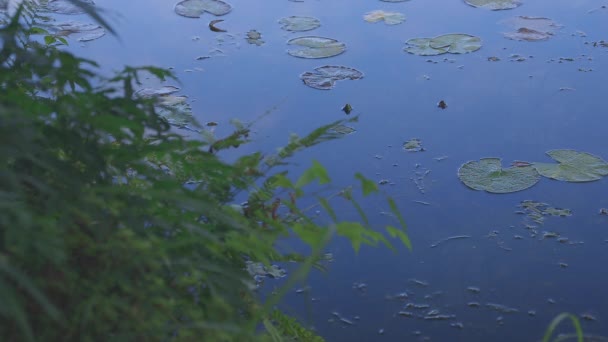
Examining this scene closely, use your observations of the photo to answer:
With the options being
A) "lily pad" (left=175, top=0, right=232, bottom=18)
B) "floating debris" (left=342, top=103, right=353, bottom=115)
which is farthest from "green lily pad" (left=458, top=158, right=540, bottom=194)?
"lily pad" (left=175, top=0, right=232, bottom=18)

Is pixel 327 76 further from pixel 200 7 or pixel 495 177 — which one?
pixel 200 7

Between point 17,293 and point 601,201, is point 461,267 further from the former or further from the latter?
point 17,293

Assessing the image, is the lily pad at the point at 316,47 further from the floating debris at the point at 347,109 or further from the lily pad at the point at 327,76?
the floating debris at the point at 347,109

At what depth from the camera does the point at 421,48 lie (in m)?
4.25

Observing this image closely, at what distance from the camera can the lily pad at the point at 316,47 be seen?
4.23m

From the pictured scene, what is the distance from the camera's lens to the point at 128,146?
102cm

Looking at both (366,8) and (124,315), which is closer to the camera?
(124,315)

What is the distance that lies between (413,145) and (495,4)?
1964 mm

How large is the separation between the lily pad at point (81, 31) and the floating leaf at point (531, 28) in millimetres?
2149

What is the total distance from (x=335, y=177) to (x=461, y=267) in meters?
0.62

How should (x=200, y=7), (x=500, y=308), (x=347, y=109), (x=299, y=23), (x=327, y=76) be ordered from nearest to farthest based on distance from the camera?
1. (x=500, y=308)
2. (x=347, y=109)
3. (x=327, y=76)
4. (x=299, y=23)
5. (x=200, y=7)

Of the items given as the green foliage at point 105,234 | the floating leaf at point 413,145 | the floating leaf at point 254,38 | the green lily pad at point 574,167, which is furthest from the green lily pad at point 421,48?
the green foliage at point 105,234

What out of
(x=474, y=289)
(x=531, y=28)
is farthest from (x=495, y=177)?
(x=531, y=28)

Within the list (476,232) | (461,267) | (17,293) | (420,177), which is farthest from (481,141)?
(17,293)
